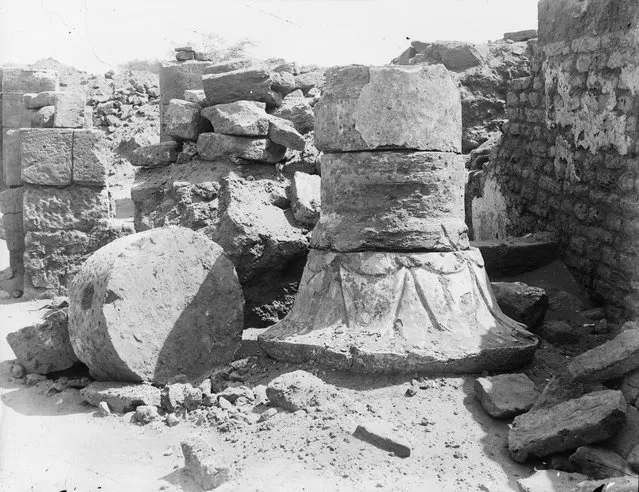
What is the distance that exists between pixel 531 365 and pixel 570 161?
7.67 ft

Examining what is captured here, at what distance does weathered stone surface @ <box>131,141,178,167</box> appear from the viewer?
7305mm

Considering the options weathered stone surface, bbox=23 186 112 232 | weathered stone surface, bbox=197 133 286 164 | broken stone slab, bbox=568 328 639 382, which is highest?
weathered stone surface, bbox=197 133 286 164

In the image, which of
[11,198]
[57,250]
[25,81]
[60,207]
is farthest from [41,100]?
[25,81]

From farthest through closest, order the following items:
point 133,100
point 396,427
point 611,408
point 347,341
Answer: point 133,100
point 347,341
point 396,427
point 611,408

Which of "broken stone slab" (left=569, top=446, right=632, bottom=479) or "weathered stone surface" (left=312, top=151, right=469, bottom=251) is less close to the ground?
"weathered stone surface" (left=312, top=151, right=469, bottom=251)

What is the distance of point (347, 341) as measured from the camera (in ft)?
16.3

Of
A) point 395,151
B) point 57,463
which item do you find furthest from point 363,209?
point 57,463

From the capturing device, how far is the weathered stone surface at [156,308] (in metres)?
5.07

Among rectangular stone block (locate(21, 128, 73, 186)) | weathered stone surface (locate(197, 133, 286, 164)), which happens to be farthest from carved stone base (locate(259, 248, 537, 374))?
rectangular stone block (locate(21, 128, 73, 186))

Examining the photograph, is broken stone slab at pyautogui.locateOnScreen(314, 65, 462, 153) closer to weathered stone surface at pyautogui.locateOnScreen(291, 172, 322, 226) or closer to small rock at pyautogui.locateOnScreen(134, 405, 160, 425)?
weathered stone surface at pyautogui.locateOnScreen(291, 172, 322, 226)

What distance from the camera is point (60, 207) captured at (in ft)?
26.8

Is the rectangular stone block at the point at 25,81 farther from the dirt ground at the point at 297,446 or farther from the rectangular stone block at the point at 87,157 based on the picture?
the dirt ground at the point at 297,446

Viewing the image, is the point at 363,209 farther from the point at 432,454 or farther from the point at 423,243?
the point at 432,454

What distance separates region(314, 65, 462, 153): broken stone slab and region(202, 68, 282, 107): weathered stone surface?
2.08m
